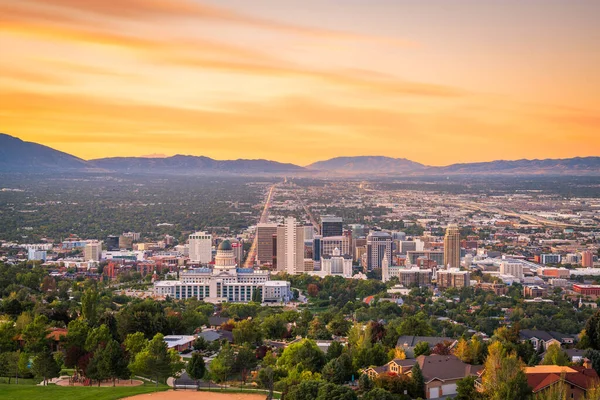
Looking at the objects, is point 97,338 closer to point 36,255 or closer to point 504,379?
point 504,379

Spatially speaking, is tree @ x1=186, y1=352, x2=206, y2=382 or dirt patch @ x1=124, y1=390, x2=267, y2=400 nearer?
dirt patch @ x1=124, y1=390, x2=267, y2=400

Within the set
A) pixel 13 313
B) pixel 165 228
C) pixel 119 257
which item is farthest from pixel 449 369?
pixel 165 228

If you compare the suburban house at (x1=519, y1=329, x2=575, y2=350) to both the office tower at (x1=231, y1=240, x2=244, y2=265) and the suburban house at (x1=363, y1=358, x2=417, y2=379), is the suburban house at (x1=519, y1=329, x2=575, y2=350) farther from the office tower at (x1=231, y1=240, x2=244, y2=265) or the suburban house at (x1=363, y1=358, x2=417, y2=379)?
the office tower at (x1=231, y1=240, x2=244, y2=265)

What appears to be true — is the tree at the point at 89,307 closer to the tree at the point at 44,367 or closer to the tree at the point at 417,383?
the tree at the point at 44,367

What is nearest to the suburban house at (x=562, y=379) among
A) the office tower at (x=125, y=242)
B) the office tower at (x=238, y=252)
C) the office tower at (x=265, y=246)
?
the office tower at (x=238, y=252)

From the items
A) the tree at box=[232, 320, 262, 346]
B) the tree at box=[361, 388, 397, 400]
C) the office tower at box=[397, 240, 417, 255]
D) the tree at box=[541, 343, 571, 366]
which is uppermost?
the tree at box=[541, 343, 571, 366]

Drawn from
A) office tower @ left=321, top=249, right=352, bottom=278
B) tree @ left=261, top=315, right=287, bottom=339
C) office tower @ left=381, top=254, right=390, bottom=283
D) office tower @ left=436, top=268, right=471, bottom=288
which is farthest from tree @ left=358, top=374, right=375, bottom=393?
office tower @ left=321, top=249, right=352, bottom=278

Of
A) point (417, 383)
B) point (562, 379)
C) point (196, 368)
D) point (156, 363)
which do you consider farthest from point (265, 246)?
point (562, 379)

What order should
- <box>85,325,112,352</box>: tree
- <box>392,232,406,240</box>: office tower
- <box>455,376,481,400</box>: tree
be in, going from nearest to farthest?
<box>455,376,481,400</box>: tree
<box>85,325,112,352</box>: tree
<box>392,232,406,240</box>: office tower

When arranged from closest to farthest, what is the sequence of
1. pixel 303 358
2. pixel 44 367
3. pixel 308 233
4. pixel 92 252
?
pixel 44 367
pixel 303 358
pixel 92 252
pixel 308 233
